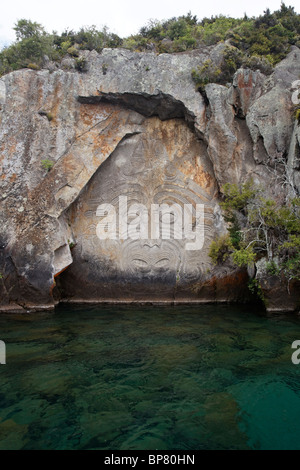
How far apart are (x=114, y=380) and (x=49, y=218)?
7929 mm

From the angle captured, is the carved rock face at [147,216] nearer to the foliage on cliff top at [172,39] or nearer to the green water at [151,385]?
the green water at [151,385]

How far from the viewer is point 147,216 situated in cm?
1502

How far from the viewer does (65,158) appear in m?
13.9

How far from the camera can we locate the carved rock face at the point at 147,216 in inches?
567

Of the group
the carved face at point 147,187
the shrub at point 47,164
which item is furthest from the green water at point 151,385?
the shrub at point 47,164

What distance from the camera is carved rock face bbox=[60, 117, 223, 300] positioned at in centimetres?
1441

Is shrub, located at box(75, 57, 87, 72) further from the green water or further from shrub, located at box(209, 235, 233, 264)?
the green water

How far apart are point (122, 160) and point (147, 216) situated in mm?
Result: 2603

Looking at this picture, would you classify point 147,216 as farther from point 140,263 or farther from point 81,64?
point 81,64

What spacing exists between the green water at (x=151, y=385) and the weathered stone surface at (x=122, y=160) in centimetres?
328

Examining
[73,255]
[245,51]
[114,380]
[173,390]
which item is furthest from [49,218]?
[245,51]

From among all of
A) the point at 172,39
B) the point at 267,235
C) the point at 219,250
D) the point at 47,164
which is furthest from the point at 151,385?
the point at 172,39

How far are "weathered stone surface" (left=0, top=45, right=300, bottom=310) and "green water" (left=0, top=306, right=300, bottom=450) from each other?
328 centimetres

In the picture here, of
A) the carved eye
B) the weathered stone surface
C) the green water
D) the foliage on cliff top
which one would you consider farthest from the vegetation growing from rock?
the foliage on cliff top
